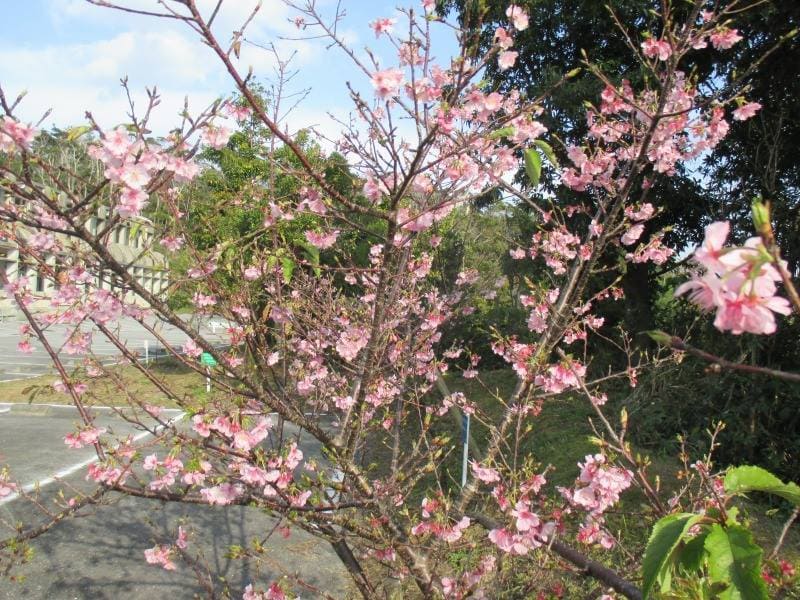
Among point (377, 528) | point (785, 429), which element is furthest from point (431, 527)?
point (785, 429)

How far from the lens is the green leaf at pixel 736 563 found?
2.91 feet

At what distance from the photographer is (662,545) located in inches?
35.0

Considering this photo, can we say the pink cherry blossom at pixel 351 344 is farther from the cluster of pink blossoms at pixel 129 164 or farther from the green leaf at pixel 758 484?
the green leaf at pixel 758 484

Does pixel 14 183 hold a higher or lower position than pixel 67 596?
higher

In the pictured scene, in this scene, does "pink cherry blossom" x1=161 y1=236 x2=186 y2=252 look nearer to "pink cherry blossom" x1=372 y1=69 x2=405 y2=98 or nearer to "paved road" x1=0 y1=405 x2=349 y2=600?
"pink cherry blossom" x1=372 y1=69 x2=405 y2=98

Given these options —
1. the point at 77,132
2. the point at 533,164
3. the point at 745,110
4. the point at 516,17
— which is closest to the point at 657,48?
the point at 745,110

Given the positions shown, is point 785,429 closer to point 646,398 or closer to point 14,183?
point 646,398

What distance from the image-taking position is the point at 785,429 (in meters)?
5.59

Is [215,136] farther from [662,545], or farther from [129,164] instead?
[662,545]

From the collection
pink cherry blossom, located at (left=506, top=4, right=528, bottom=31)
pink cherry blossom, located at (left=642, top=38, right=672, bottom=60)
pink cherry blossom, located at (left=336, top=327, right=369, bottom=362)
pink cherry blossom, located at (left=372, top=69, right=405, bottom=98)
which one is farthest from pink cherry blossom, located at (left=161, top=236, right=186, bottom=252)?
pink cherry blossom, located at (left=642, top=38, right=672, bottom=60)

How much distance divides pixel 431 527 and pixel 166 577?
313 cm

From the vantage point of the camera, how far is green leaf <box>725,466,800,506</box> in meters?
0.95

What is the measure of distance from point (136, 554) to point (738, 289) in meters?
5.53

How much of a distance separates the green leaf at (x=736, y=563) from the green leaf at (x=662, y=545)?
0.28 feet
